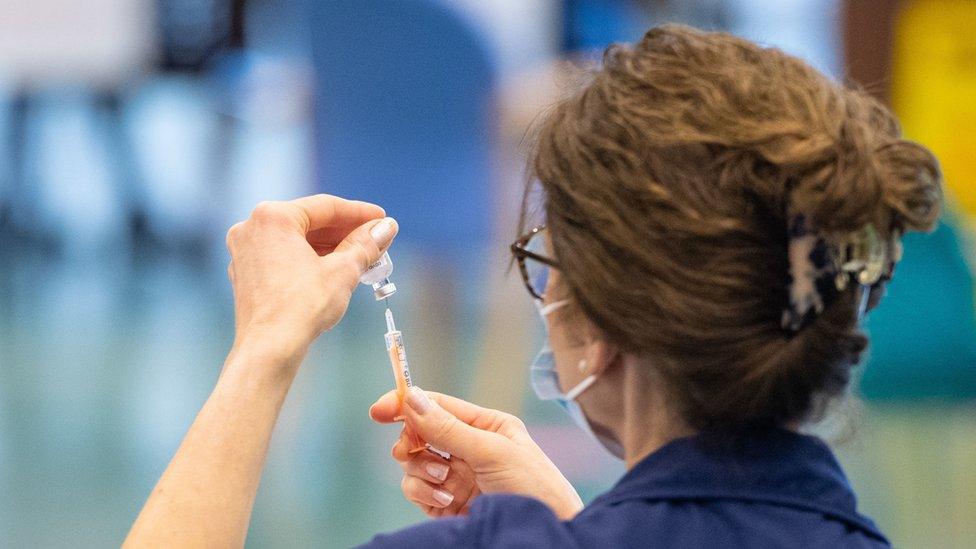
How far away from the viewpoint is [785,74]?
2.60ft

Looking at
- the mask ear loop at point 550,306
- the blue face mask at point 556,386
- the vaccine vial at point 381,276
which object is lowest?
the blue face mask at point 556,386

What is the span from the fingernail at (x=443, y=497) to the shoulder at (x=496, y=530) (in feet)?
1.14

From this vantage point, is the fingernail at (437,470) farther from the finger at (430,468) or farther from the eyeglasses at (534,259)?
the eyeglasses at (534,259)

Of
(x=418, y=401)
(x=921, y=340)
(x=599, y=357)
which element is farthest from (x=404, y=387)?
(x=921, y=340)

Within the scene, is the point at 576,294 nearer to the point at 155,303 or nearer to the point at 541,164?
the point at 541,164

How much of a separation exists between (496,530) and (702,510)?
0.14 metres

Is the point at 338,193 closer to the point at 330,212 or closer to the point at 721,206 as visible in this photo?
the point at 330,212

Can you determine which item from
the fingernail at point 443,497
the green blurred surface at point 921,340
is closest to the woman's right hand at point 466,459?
the fingernail at point 443,497

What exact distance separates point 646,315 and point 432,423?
13.5 inches

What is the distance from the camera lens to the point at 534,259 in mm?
890

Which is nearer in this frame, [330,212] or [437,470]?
[330,212]

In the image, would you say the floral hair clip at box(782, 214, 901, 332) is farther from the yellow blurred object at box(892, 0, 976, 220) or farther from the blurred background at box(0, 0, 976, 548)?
the yellow blurred object at box(892, 0, 976, 220)

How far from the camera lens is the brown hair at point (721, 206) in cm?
74

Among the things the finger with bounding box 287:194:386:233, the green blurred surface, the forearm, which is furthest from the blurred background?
the forearm
